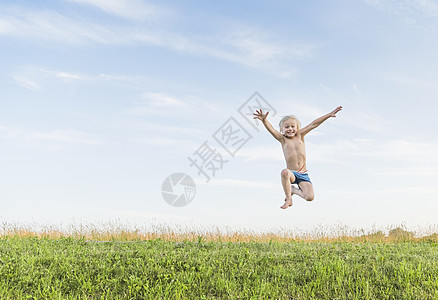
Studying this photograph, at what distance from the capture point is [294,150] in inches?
334

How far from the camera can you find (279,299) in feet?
17.4

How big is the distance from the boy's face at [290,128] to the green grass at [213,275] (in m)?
2.59

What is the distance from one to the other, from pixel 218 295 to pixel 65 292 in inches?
85.0

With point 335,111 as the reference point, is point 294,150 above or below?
below

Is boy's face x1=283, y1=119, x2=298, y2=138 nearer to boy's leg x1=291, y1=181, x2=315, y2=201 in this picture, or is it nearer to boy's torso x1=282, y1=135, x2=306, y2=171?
boy's torso x1=282, y1=135, x2=306, y2=171

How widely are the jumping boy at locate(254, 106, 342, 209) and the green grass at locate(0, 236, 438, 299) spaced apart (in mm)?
1436

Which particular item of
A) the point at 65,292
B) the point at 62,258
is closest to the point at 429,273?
the point at 65,292

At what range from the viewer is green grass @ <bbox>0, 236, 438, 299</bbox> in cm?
549

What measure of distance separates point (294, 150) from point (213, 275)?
353 centimetres

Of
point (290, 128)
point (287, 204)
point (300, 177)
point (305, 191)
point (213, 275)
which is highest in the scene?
point (290, 128)

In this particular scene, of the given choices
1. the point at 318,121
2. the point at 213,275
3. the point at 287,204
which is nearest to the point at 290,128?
the point at 318,121

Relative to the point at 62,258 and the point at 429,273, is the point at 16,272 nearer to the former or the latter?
the point at 62,258

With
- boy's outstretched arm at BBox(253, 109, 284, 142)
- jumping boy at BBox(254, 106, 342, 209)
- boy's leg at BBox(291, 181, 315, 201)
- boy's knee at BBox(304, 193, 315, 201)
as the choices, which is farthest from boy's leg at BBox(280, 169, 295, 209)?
boy's outstretched arm at BBox(253, 109, 284, 142)

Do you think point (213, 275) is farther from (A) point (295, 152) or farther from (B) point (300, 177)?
(A) point (295, 152)
